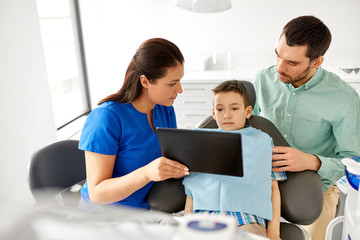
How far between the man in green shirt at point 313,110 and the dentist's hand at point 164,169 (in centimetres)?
40

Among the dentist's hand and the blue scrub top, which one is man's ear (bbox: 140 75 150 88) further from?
the dentist's hand

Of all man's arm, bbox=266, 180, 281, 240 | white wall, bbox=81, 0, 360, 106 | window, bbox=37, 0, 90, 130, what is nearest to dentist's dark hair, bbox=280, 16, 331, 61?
man's arm, bbox=266, 180, 281, 240

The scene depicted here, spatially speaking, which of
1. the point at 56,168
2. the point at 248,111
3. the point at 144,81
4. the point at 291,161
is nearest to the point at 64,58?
the point at 56,168

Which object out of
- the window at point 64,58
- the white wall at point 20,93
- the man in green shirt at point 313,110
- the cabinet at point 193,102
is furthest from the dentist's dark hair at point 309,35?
the window at point 64,58

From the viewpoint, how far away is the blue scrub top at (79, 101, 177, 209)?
1.22m

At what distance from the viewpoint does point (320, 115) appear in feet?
4.81

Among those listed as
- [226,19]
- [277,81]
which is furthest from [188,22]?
[277,81]

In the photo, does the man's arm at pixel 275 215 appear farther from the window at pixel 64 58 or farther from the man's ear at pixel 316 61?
the window at pixel 64 58

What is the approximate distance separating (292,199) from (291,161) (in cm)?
15

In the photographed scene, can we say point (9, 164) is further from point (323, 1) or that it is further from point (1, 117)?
point (323, 1)

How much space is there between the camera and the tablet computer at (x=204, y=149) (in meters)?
1.02

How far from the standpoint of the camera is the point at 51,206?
18.4 inches

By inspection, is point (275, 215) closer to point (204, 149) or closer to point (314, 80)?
point (204, 149)

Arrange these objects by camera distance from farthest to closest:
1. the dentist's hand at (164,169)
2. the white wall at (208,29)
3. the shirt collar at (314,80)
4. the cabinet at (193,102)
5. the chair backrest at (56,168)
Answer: the white wall at (208,29), the cabinet at (193,102), the shirt collar at (314,80), the chair backrest at (56,168), the dentist's hand at (164,169)
